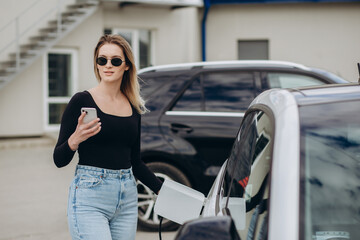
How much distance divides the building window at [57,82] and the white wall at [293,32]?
5.25m

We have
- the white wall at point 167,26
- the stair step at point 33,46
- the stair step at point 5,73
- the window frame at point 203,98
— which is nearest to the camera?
the window frame at point 203,98

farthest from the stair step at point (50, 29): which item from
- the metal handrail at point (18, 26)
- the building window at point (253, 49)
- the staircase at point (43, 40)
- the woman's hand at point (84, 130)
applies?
the woman's hand at point (84, 130)

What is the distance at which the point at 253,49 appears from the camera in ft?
60.5

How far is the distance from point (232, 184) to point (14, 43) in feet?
45.0

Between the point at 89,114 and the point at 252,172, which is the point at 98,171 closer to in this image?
the point at 89,114

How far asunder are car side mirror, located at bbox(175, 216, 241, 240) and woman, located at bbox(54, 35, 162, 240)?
3.58ft

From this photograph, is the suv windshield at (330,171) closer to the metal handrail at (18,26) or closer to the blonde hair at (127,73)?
the blonde hair at (127,73)

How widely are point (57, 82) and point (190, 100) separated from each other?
34.7 ft

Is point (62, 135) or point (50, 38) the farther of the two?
point (50, 38)

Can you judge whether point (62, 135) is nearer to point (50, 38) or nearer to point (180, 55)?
point (50, 38)

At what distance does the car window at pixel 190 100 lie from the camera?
5.88m

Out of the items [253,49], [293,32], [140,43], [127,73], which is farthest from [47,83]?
[127,73]

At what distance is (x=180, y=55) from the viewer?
17.4m

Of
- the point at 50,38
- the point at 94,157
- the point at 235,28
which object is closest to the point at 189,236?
the point at 94,157
